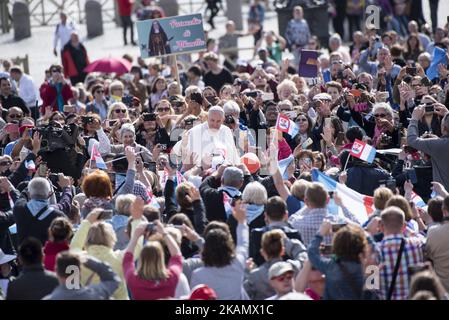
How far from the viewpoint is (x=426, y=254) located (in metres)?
11.3

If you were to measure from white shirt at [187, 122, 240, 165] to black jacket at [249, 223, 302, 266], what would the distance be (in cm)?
362

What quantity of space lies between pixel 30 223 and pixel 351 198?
291 cm

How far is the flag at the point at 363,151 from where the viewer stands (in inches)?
557

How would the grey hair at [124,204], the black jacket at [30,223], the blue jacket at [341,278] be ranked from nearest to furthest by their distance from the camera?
the blue jacket at [341,278]
the grey hair at [124,204]
the black jacket at [30,223]

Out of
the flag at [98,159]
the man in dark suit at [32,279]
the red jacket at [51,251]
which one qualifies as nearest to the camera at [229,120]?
the flag at [98,159]

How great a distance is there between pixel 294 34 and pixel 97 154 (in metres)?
13.3

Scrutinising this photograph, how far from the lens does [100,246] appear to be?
1104 cm

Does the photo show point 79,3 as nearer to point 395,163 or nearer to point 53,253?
point 395,163

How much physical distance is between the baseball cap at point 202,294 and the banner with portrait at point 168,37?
440 inches

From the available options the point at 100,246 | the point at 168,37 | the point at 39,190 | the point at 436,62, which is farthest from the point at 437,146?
the point at 168,37

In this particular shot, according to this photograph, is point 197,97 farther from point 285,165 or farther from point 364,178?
point 364,178

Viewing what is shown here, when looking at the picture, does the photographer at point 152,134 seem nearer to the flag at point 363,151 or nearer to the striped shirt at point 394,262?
the flag at point 363,151

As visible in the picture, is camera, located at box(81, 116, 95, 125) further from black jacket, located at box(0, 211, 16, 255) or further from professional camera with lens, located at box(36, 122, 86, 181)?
black jacket, located at box(0, 211, 16, 255)

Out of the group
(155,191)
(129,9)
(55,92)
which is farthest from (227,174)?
(129,9)
